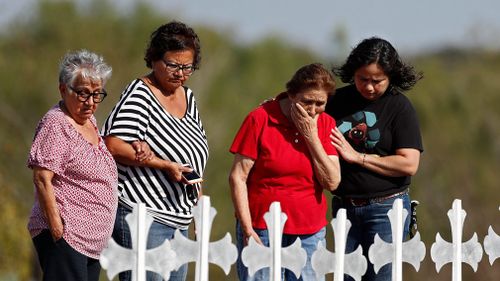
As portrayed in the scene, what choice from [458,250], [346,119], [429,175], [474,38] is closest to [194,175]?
[346,119]

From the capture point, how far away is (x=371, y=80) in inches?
233

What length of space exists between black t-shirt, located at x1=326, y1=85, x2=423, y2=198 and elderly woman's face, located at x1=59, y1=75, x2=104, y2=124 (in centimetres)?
142

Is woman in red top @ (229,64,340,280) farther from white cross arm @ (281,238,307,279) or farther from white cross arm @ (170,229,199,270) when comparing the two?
white cross arm @ (170,229,199,270)

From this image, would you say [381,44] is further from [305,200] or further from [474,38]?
[474,38]

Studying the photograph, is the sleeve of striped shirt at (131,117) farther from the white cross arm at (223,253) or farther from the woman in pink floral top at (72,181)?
the white cross arm at (223,253)

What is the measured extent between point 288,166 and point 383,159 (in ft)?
1.99

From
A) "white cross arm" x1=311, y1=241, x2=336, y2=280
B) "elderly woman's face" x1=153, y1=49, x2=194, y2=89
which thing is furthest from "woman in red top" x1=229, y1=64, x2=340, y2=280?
"elderly woman's face" x1=153, y1=49, x2=194, y2=89

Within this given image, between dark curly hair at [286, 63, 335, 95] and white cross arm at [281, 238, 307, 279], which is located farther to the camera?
dark curly hair at [286, 63, 335, 95]

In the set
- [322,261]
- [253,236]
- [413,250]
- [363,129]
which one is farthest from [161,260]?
[363,129]

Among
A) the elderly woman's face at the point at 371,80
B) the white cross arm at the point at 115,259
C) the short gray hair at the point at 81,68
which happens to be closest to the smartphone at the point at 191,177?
the short gray hair at the point at 81,68

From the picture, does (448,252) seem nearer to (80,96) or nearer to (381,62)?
(381,62)

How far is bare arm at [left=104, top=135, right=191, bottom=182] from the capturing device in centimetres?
546

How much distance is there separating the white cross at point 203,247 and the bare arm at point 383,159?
1105 millimetres

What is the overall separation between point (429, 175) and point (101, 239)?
2632 centimetres
